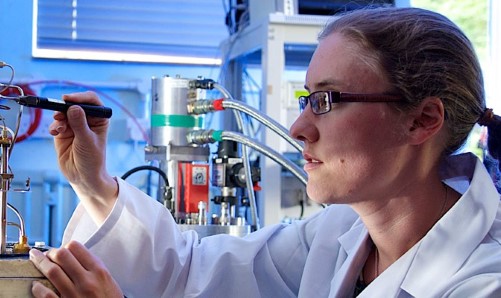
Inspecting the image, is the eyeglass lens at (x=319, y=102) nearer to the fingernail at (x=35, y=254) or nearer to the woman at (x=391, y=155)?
the woman at (x=391, y=155)

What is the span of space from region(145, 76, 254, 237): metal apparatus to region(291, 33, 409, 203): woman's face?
0.72m

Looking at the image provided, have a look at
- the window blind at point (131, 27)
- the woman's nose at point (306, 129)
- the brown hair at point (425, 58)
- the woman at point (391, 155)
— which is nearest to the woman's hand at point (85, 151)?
the woman at point (391, 155)

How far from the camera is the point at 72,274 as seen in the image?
3.20 feet

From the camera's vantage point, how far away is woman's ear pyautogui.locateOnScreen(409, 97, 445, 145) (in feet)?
3.78

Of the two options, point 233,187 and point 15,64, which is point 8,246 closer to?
point 233,187

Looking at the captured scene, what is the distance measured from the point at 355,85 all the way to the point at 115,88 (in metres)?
2.73

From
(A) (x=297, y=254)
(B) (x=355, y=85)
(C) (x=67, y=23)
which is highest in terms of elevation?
(C) (x=67, y=23)

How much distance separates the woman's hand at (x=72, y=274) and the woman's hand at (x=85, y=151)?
19cm

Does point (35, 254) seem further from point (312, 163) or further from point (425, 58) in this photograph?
point (425, 58)

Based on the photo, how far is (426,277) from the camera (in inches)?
43.7

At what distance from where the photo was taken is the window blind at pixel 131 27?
371 centimetres

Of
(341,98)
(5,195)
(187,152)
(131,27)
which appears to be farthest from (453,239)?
(131,27)

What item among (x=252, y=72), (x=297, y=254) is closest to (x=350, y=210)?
(x=297, y=254)

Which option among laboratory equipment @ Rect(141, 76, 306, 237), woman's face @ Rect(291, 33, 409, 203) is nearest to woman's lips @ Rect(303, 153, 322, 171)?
woman's face @ Rect(291, 33, 409, 203)
